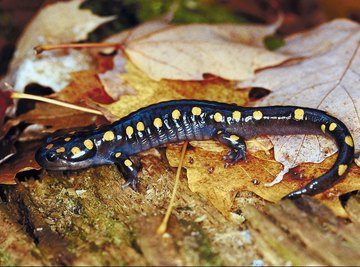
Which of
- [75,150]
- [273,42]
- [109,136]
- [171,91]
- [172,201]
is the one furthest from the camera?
[273,42]

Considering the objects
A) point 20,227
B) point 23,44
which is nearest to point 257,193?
point 20,227

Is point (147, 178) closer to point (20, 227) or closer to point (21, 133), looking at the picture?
point (20, 227)

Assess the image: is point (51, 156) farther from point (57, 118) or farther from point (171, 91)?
point (171, 91)

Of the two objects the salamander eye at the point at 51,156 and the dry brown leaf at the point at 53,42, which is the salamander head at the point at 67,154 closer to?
the salamander eye at the point at 51,156

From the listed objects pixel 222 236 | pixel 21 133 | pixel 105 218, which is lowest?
pixel 21 133

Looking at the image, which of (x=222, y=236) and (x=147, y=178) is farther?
(x=147, y=178)

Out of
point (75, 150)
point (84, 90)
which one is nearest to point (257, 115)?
point (75, 150)

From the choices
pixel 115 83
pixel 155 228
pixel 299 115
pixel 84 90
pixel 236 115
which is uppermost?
pixel 299 115
